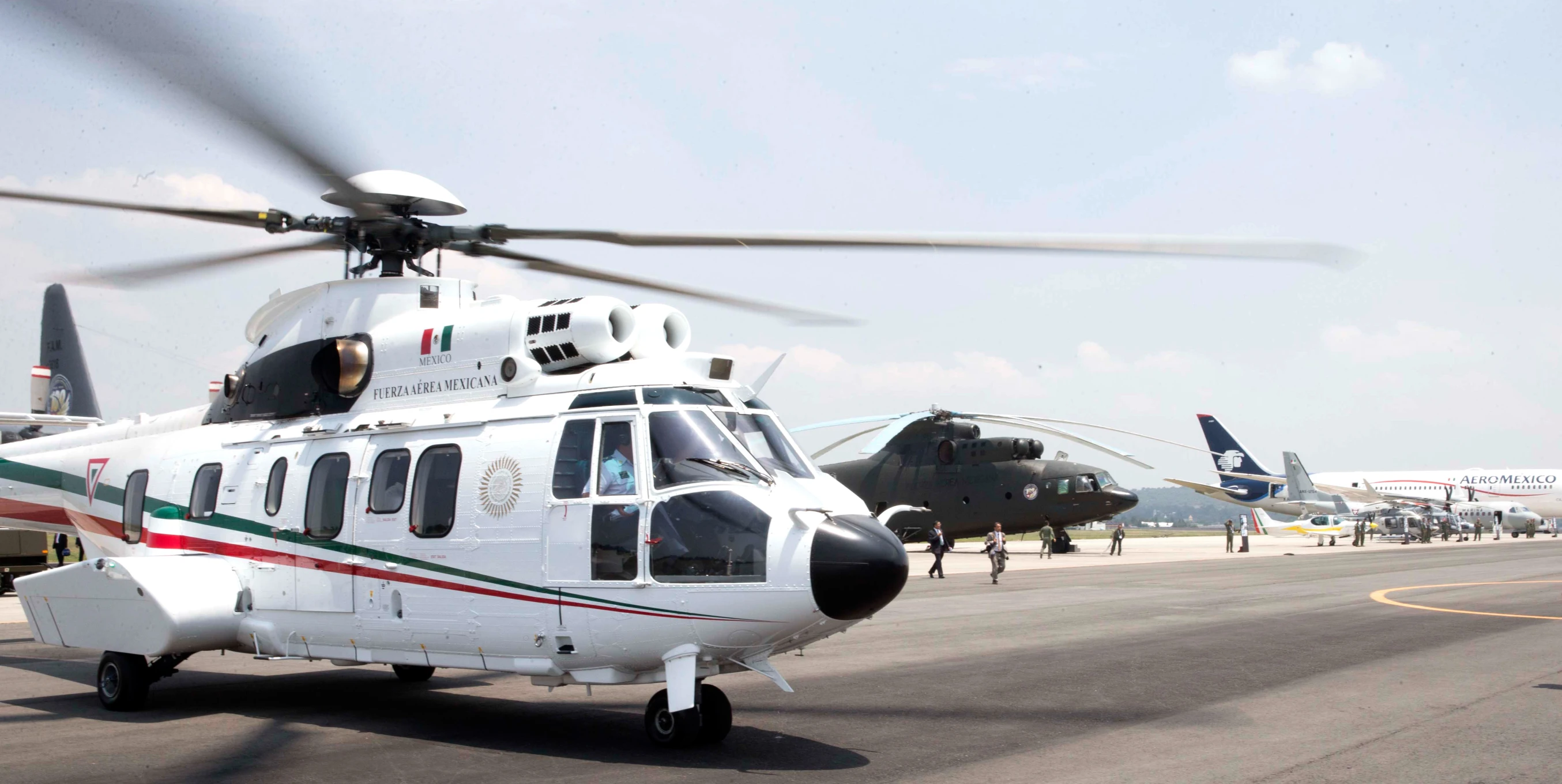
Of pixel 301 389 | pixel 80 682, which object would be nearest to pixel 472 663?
pixel 301 389

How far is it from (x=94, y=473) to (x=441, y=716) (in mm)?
5001

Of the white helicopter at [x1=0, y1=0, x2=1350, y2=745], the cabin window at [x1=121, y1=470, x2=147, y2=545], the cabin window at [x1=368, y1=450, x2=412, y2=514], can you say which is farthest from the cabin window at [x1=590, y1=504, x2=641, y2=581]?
the cabin window at [x1=121, y1=470, x2=147, y2=545]

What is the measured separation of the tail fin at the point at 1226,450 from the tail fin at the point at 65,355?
66.0 metres

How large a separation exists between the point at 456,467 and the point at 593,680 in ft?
6.27

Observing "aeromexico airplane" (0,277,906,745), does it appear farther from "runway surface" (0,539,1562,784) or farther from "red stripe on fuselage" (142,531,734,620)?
"runway surface" (0,539,1562,784)

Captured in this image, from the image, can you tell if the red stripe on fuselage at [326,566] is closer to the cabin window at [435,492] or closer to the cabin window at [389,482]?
the cabin window at [435,492]

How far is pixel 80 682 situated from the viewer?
11.1m

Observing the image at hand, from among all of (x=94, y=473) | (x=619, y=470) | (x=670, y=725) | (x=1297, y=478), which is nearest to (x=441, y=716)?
(x=670, y=725)

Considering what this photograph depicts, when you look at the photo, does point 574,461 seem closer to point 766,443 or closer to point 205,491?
point 766,443

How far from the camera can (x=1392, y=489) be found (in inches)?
2886

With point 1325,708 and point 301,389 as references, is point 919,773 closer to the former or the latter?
point 1325,708

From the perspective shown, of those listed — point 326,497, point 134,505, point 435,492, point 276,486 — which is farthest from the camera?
point 134,505

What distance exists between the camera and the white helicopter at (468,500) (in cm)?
698

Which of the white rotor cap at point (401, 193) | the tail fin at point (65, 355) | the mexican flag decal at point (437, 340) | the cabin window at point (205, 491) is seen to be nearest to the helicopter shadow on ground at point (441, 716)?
the cabin window at point (205, 491)
